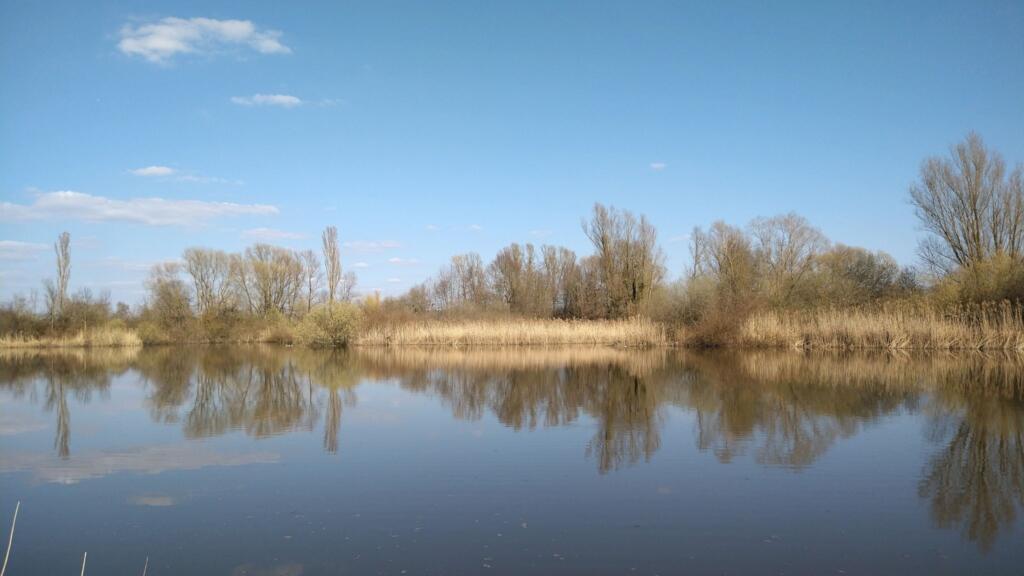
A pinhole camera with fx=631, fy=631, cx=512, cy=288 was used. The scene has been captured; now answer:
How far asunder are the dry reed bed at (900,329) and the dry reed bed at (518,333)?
456 cm

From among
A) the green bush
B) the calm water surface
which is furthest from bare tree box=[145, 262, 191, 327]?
the calm water surface

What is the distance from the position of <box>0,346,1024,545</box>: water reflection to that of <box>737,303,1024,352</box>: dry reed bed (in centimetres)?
202

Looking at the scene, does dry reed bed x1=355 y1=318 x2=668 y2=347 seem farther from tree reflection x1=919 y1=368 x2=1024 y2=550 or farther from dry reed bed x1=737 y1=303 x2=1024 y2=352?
tree reflection x1=919 y1=368 x2=1024 y2=550

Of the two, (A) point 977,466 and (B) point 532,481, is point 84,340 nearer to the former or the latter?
(B) point 532,481

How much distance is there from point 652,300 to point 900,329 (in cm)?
999

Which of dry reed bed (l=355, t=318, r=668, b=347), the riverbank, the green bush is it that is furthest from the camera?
the green bush

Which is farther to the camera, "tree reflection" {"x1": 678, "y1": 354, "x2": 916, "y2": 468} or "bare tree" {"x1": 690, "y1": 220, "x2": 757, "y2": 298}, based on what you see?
"bare tree" {"x1": 690, "y1": 220, "x2": 757, "y2": 298}

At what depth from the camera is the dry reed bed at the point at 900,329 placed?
57.7 ft

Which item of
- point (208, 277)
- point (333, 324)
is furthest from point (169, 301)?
point (333, 324)

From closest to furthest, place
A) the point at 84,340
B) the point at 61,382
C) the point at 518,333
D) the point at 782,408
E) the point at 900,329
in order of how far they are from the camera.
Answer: the point at 782,408 → the point at 61,382 → the point at 900,329 → the point at 518,333 → the point at 84,340

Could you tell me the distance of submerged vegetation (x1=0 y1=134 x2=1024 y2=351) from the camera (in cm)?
1916

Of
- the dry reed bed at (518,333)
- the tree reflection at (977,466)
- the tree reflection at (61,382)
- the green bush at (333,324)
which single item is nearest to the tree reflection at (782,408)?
the tree reflection at (977,466)

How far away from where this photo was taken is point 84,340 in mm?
32125

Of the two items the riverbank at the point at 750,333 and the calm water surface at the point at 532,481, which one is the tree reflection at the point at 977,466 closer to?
the calm water surface at the point at 532,481
